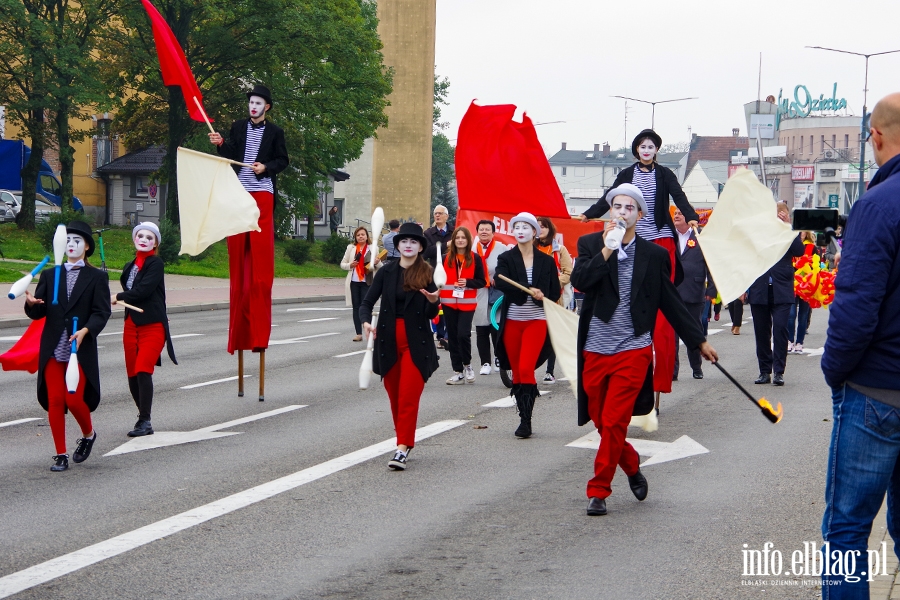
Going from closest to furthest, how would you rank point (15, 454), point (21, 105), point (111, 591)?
point (111, 591)
point (15, 454)
point (21, 105)

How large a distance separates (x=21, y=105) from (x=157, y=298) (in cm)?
3121

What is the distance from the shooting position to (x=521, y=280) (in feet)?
34.2

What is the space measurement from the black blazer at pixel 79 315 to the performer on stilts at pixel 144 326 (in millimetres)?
1142

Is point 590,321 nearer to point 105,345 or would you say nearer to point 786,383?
point 786,383

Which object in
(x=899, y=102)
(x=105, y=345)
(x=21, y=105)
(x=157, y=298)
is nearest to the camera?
(x=899, y=102)

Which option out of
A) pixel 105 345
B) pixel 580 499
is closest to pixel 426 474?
pixel 580 499

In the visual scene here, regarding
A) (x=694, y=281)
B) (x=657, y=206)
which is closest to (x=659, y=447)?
Result: (x=657, y=206)

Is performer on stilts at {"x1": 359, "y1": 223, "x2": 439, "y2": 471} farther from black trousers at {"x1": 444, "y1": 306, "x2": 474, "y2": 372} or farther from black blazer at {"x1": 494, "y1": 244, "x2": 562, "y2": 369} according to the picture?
black trousers at {"x1": 444, "y1": 306, "x2": 474, "y2": 372}

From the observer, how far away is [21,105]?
38719 mm

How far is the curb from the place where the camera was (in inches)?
822

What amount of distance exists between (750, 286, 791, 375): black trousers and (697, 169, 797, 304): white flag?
5.88 meters

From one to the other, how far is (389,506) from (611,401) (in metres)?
1.47

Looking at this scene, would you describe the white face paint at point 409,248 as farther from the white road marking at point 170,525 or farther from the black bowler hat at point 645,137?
the black bowler hat at point 645,137

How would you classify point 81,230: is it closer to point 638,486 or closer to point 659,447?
point 638,486
